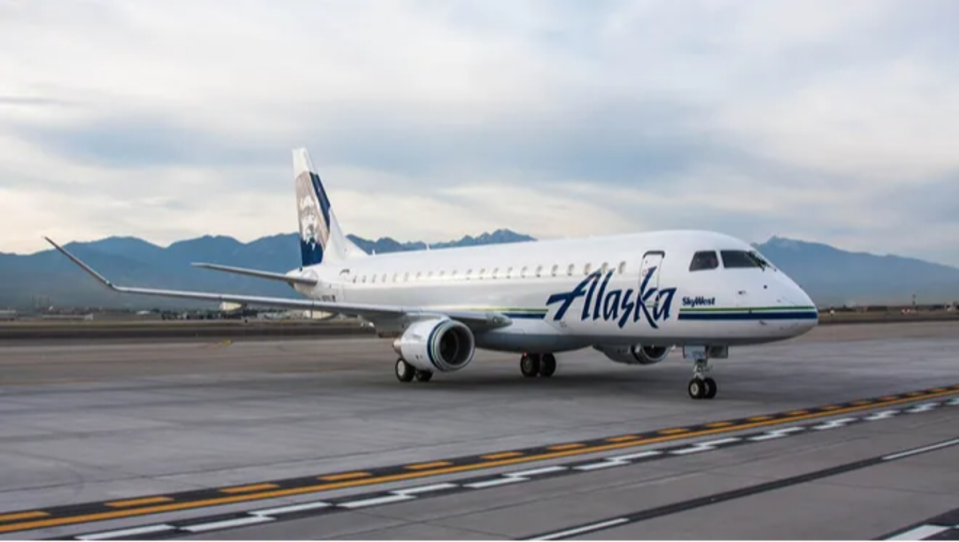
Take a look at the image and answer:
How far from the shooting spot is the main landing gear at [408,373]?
2459cm

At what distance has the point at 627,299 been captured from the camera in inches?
848

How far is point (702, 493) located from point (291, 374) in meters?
19.6

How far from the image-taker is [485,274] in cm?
2609

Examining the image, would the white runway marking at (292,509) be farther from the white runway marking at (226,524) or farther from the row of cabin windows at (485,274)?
the row of cabin windows at (485,274)

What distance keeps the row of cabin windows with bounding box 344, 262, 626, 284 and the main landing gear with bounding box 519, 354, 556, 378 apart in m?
2.83

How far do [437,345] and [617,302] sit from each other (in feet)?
14.1

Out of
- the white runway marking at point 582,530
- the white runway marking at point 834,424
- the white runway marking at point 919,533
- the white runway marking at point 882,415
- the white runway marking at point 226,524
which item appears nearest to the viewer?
the white runway marking at point 919,533

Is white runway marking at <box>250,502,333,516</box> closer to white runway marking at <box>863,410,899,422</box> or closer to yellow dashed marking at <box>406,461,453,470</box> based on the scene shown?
yellow dashed marking at <box>406,461,453,470</box>

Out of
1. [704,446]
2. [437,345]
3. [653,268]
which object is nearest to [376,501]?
[704,446]

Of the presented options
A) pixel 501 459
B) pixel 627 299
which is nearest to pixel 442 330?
pixel 627 299

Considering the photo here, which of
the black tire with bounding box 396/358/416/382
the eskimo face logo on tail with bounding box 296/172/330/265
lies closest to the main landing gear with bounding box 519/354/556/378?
the black tire with bounding box 396/358/416/382

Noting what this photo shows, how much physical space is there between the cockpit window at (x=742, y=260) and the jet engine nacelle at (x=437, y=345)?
6471mm

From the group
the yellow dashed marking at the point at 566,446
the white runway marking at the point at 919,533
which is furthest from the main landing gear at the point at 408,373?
the white runway marking at the point at 919,533

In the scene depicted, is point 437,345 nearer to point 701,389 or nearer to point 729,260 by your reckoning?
point 701,389
